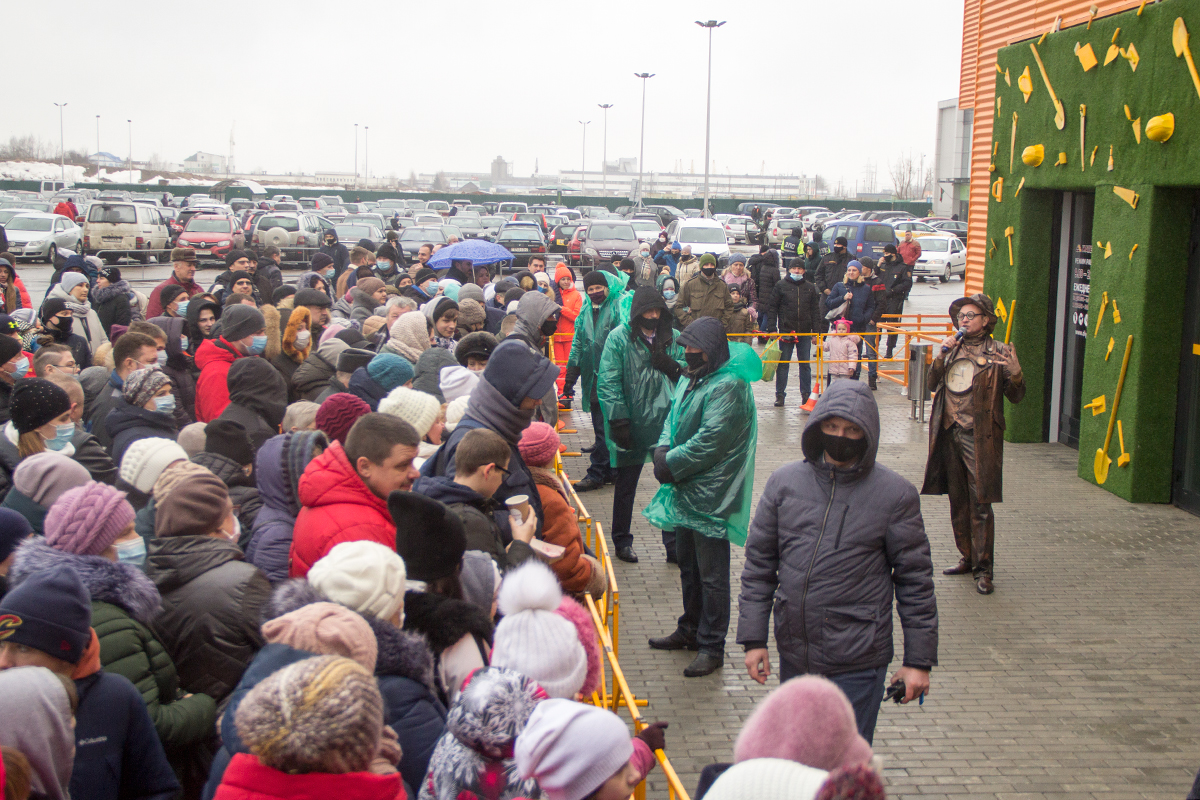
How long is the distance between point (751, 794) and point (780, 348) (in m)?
12.6

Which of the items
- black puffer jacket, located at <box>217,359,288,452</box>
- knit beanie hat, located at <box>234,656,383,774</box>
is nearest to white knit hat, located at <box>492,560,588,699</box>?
knit beanie hat, located at <box>234,656,383,774</box>

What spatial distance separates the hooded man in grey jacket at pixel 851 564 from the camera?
4.06 metres

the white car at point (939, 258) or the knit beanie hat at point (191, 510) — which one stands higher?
the white car at point (939, 258)

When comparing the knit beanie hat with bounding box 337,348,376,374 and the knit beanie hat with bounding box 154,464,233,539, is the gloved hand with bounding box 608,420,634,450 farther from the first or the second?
the knit beanie hat with bounding box 154,464,233,539

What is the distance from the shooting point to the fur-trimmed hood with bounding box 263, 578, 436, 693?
9.55 feet

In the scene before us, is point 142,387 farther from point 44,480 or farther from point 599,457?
point 599,457

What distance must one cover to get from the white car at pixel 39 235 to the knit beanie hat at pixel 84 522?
3079cm

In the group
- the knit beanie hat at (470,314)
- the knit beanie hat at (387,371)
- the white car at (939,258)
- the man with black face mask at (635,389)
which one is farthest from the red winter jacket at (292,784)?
the white car at (939,258)

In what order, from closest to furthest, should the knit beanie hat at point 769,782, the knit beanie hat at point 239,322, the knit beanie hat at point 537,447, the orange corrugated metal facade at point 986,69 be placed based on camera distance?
the knit beanie hat at point 769,782 < the knit beanie hat at point 537,447 < the knit beanie hat at point 239,322 < the orange corrugated metal facade at point 986,69

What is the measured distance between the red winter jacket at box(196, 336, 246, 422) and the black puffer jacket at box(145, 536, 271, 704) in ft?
10.8

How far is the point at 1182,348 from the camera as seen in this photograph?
29.9ft

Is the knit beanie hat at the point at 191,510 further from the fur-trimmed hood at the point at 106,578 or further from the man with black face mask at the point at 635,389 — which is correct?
the man with black face mask at the point at 635,389

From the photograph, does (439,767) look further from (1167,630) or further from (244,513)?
(1167,630)

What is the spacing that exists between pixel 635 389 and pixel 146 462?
14.1ft
